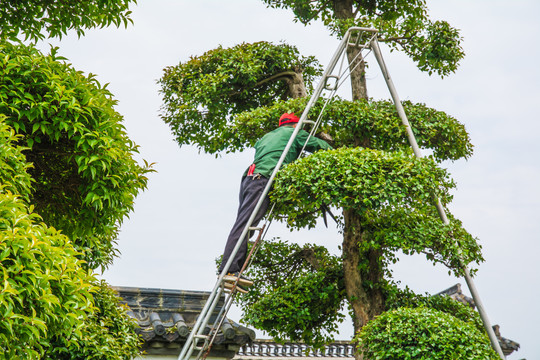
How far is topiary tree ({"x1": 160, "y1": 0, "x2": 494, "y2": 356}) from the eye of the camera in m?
5.97

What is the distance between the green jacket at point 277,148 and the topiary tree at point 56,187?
1728mm

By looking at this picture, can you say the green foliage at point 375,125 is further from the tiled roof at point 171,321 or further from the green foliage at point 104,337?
the green foliage at point 104,337

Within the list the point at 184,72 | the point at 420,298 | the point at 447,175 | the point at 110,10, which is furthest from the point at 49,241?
the point at 184,72

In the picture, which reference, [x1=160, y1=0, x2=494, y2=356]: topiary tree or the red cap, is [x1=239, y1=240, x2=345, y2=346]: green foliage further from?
the red cap

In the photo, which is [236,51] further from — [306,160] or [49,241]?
[49,241]

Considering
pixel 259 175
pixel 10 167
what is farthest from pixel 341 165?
pixel 10 167

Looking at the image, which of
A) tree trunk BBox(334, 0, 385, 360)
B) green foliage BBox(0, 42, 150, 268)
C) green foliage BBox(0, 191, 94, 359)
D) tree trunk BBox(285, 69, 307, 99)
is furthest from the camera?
tree trunk BBox(285, 69, 307, 99)

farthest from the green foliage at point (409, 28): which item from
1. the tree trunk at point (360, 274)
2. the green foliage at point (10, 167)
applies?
the green foliage at point (10, 167)

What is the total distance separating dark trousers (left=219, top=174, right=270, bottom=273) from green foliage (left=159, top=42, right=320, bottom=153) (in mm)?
1692

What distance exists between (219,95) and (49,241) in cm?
487

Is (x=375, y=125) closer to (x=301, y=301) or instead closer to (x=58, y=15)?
(x=301, y=301)

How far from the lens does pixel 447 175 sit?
6.45 m

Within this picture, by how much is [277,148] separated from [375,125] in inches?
50.0

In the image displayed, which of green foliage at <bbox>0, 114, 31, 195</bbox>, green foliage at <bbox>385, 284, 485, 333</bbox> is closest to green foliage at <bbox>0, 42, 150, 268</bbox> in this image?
green foliage at <bbox>0, 114, 31, 195</bbox>
